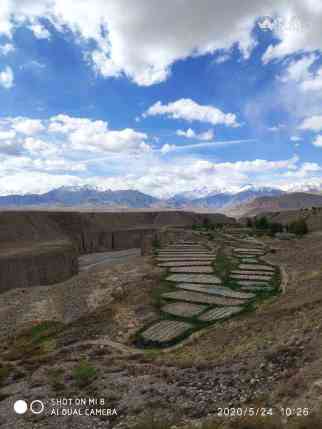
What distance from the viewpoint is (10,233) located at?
7631 cm

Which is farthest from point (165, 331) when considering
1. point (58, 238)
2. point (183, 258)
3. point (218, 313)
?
point (58, 238)

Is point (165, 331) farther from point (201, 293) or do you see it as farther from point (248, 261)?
point (248, 261)

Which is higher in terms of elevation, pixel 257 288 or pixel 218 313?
pixel 257 288

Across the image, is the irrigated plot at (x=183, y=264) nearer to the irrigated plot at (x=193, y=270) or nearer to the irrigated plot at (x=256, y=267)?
the irrigated plot at (x=193, y=270)

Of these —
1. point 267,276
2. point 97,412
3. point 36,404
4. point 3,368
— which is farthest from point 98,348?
point 267,276

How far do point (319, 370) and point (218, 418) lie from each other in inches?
127

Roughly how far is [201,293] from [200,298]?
1.51m

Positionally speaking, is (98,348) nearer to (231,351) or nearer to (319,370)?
(231,351)

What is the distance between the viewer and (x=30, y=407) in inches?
430

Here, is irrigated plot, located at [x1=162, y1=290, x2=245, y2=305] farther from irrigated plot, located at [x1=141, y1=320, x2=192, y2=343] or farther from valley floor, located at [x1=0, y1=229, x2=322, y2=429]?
irrigated plot, located at [x1=141, y1=320, x2=192, y2=343]

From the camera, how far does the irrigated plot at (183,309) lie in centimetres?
2203

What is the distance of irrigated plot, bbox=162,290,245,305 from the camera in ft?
79.0

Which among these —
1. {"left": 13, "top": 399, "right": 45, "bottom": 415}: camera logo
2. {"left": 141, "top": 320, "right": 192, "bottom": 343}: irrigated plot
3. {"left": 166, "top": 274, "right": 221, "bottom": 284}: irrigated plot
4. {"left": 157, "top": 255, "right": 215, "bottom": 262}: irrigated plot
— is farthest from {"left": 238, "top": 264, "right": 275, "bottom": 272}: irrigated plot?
{"left": 13, "top": 399, "right": 45, "bottom": 415}: camera logo

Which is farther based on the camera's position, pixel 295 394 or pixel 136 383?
pixel 136 383
